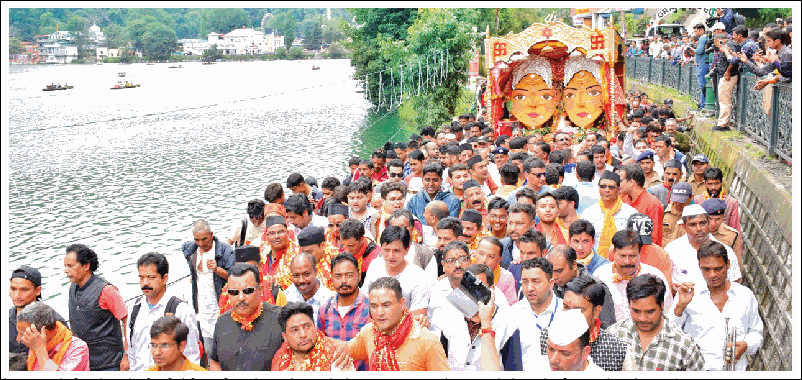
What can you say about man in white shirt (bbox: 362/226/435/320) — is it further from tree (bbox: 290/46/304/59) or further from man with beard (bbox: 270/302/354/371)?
tree (bbox: 290/46/304/59)

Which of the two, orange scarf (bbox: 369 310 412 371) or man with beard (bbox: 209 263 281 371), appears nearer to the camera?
orange scarf (bbox: 369 310 412 371)

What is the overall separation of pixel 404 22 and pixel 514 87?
55.5 feet

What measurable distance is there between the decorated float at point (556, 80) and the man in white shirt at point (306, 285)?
30.6 feet

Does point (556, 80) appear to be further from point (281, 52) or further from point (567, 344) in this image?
point (281, 52)

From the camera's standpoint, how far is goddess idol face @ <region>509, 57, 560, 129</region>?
14.6 m

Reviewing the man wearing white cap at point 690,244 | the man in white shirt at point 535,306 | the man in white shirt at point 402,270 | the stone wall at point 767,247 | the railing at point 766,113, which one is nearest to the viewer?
the man in white shirt at point 535,306

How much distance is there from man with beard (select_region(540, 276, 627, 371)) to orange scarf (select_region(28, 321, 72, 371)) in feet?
8.58

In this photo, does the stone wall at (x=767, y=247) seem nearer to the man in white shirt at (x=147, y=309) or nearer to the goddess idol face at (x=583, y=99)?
the man in white shirt at (x=147, y=309)

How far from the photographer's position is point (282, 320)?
13.3 feet

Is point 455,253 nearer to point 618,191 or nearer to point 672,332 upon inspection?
point 672,332

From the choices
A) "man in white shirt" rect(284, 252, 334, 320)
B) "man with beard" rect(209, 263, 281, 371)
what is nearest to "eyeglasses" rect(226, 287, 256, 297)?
"man with beard" rect(209, 263, 281, 371)

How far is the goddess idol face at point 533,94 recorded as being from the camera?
1464cm

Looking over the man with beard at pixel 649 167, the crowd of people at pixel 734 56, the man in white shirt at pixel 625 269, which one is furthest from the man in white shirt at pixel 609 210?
the crowd of people at pixel 734 56

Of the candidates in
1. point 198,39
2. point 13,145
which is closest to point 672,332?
point 13,145
